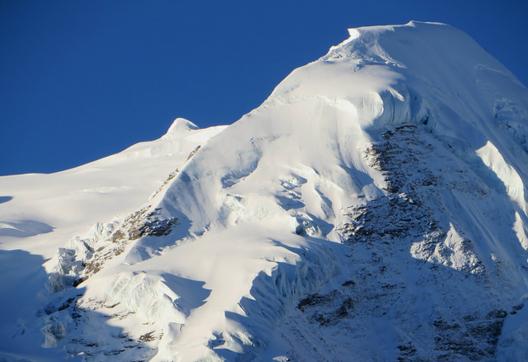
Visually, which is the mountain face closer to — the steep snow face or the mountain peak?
the steep snow face

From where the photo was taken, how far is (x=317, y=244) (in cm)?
6669

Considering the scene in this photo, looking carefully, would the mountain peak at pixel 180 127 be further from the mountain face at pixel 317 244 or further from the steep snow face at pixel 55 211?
the mountain face at pixel 317 244

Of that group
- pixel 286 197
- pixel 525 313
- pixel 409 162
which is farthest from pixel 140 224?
pixel 525 313

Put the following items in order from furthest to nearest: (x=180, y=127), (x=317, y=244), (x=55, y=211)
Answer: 1. (x=180, y=127)
2. (x=55, y=211)
3. (x=317, y=244)

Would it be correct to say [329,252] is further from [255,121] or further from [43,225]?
[43,225]

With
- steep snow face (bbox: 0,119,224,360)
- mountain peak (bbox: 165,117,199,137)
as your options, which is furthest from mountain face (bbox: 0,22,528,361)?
mountain peak (bbox: 165,117,199,137)

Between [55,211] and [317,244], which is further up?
[55,211]

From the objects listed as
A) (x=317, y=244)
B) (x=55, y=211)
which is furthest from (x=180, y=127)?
(x=317, y=244)

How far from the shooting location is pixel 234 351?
56594 mm

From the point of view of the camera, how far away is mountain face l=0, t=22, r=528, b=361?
6194 cm

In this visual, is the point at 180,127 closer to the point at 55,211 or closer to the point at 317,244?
the point at 55,211

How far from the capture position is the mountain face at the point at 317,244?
203 ft

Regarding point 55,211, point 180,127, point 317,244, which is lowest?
point 317,244

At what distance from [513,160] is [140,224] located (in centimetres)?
2950
